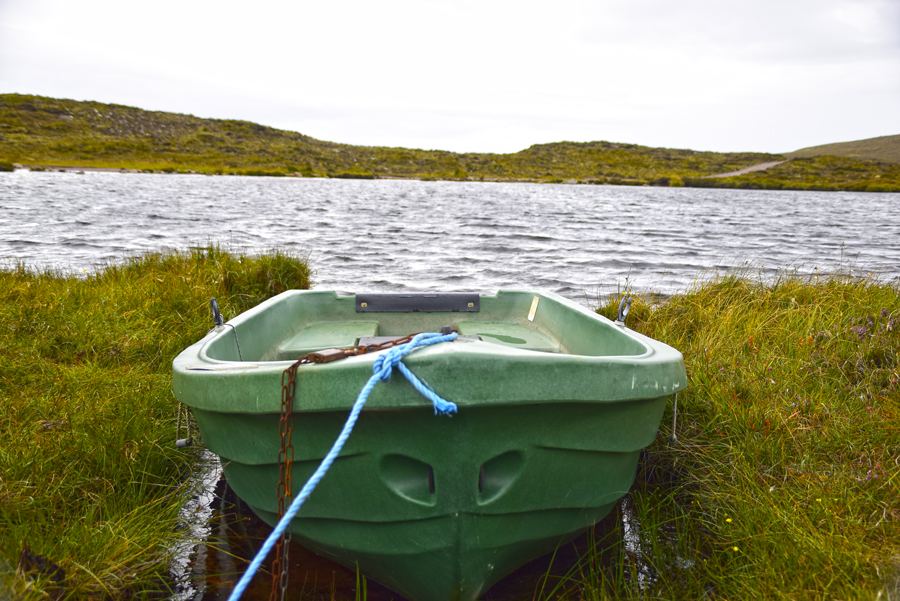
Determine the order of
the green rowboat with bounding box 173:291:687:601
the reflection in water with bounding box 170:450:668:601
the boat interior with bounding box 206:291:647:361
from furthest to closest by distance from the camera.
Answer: the boat interior with bounding box 206:291:647:361, the reflection in water with bounding box 170:450:668:601, the green rowboat with bounding box 173:291:687:601

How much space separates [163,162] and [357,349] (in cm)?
10193

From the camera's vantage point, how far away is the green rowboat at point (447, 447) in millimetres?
1676

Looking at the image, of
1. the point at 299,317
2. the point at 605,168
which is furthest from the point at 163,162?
the point at 299,317

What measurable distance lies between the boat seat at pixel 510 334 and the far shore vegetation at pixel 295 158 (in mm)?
91570

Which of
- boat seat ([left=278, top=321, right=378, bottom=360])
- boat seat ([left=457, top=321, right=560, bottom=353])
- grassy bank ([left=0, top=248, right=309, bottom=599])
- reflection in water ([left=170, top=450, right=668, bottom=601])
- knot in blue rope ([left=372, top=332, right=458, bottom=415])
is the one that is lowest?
reflection in water ([left=170, top=450, right=668, bottom=601])

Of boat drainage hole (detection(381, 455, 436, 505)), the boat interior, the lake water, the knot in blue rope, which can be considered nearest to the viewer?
the knot in blue rope

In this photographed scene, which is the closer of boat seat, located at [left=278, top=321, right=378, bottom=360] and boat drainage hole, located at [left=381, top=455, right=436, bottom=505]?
boat drainage hole, located at [left=381, top=455, right=436, bottom=505]

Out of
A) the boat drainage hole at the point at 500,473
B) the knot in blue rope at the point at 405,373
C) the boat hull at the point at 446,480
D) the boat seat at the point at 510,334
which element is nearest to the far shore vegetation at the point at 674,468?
the boat hull at the point at 446,480

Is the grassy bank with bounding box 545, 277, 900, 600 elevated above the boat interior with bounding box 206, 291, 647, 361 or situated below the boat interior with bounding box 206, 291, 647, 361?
below

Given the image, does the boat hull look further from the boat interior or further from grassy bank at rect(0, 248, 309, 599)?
the boat interior

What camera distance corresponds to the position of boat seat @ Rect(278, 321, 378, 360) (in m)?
3.49

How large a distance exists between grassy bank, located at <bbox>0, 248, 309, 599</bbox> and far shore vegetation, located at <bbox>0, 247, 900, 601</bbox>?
1 centimetres

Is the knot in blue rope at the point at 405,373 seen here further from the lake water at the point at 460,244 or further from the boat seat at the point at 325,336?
the lake water at the point at 460,244

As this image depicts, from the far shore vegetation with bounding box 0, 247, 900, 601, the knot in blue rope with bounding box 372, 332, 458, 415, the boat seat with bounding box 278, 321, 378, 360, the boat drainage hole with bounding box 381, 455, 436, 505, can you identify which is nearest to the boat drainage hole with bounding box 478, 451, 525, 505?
the boat drainage hole with bounding box 381, 455, 436, 505
